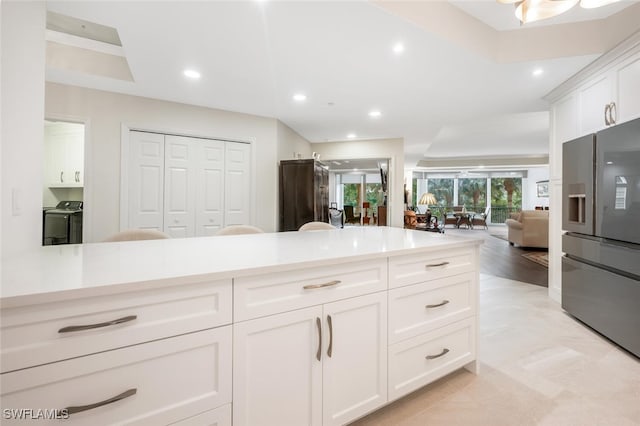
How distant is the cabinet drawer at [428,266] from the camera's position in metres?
1.44

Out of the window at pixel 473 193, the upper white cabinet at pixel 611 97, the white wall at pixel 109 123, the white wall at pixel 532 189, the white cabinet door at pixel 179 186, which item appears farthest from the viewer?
the window at pixel 473 193

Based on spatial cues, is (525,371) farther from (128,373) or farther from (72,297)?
(72,297)

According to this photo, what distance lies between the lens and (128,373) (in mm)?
850

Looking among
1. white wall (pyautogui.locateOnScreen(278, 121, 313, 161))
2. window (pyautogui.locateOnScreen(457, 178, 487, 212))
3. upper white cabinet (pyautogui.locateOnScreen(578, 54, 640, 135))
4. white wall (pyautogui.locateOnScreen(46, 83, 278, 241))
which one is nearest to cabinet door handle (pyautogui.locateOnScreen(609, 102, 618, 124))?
upper white cabinet (pyautogui.locateOnScreen(578, 54, 640, 135))

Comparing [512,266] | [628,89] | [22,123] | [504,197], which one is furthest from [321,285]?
[504,197]

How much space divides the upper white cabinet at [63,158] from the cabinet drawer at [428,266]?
5.24 metres

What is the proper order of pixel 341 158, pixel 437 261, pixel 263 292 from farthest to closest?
pixel 341 158 < pixel 437 261 < pixel 263 292

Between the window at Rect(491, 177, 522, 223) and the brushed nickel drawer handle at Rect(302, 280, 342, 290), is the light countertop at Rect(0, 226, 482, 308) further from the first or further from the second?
the window at Rect(491, 177, 522, 223)

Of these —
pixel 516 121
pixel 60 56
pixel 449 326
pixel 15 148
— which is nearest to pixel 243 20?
pixel 15 148

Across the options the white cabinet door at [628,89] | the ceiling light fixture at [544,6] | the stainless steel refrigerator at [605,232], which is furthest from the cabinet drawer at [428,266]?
the white cabinet door at [628,89]

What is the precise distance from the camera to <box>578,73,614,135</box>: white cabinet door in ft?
8.59

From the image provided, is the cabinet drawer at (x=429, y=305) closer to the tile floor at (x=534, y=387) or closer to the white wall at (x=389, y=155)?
the tile floor at (x=534, y=387)

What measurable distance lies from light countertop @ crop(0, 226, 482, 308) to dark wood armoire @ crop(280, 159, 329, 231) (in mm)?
3218

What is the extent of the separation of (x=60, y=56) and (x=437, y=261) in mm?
4146
